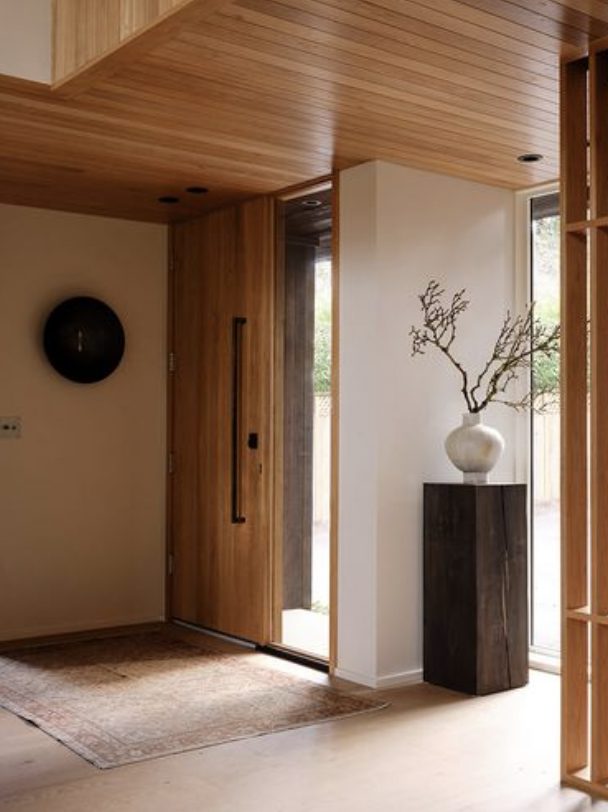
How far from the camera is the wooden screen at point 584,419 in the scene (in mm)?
3283

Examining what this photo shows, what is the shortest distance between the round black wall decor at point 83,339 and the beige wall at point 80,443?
0.08 meters

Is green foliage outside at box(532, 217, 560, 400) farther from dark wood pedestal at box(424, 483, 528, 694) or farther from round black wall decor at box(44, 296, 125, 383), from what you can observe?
round black wall decor at box(44, 296, 125, 383)

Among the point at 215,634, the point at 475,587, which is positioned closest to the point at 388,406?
the point at 475,587

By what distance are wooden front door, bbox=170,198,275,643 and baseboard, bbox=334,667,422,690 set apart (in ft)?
2.22

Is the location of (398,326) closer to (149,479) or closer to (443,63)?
(443,63)

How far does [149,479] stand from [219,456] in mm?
622

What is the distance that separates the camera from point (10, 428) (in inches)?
219

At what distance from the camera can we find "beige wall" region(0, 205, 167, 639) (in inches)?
220

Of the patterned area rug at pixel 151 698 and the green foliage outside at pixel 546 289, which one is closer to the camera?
the patterned area rug at pixel 151 698

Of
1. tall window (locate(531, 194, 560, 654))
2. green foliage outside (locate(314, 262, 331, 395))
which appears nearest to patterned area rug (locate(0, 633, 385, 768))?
tall window (locate(531, 194, 560, 654))

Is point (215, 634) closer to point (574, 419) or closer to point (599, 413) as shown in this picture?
point (574, 419)

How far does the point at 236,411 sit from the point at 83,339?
96 cm

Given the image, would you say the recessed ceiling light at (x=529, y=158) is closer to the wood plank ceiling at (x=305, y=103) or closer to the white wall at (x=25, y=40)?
the wood plank ceiling at (x=305, y=103)

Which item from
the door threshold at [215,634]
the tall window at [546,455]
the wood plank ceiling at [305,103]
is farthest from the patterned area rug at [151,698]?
the wood plank ceiling at [305,103]
